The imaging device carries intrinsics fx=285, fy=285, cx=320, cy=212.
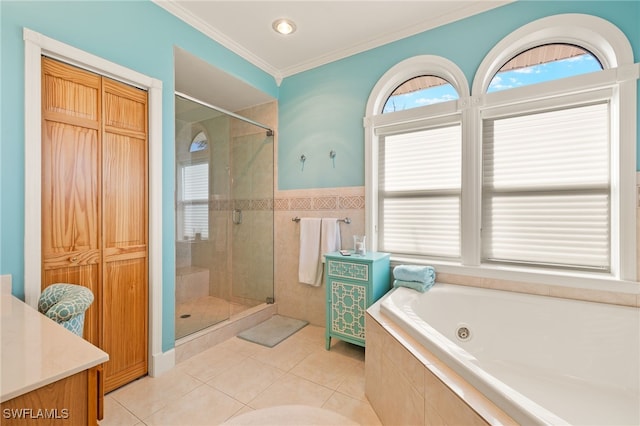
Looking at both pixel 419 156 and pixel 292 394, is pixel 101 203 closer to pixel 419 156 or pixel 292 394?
pixel 292 394

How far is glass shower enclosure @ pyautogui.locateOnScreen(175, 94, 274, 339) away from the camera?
8.12 feet

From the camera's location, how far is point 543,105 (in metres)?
2.02

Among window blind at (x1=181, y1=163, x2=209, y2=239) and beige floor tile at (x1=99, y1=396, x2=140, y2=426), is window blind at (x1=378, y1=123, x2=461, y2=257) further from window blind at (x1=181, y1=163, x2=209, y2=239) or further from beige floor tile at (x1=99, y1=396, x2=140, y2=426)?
beige floor tile at (x1=99, y1=396, x2=140, y2=426)

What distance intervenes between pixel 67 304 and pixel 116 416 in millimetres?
866

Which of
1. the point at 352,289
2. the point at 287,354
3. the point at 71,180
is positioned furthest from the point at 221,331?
the point at 71,180

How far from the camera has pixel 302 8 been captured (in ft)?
7.13

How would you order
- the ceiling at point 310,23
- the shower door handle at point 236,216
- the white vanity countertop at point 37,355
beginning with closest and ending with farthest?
the white vanity countertop at point 37,355
the ceiling at point 310,23
the shower door handle at point 236,216

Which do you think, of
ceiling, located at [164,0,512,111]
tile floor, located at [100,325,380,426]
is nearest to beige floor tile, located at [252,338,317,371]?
tile floor, located at [100,325,380,426]

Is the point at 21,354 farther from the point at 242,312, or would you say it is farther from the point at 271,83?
the point at 271,83

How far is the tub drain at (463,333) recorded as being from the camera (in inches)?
76.1

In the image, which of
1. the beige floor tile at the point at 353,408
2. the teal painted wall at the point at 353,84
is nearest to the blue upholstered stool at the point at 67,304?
the beige floor tile at the point at 353,408

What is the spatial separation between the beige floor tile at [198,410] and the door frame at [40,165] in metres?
0.43

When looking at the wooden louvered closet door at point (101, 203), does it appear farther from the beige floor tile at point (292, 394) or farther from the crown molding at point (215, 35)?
the beige floor tile at point (292, 394)

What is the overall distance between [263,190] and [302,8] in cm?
177
